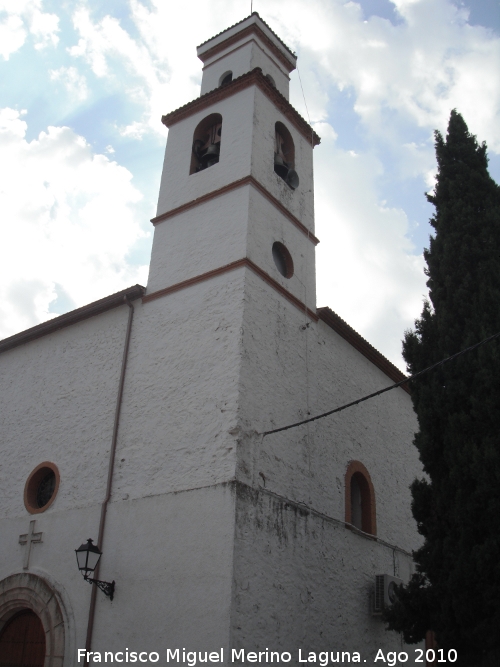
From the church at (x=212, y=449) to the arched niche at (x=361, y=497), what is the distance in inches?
1.5

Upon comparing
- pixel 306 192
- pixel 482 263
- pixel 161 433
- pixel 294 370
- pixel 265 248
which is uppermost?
pixel 306 192

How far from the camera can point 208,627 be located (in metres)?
7.25

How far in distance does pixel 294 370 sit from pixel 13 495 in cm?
517

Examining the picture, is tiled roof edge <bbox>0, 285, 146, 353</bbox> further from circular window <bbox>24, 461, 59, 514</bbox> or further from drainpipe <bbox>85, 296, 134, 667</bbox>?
circular window <bbox>24, 461, 59, 514</bbox>

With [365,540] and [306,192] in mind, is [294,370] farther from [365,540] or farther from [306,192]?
[306,192]

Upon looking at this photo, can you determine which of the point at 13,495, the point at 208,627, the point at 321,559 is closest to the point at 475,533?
the point at 321,559

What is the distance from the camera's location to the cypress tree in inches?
278

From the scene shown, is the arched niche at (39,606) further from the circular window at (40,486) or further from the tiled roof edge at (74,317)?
the tiled roof edge at (74,317)

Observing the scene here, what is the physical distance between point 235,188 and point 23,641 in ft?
25.7

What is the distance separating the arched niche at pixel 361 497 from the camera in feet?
35.0

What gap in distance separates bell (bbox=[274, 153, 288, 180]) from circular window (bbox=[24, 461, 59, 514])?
672cm

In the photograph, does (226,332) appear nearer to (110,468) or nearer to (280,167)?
(110,468)

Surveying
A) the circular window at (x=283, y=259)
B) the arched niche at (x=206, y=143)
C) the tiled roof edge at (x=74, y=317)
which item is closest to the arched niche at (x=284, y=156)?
the arched niche at (x=206, y=143)

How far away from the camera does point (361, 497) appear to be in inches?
440
